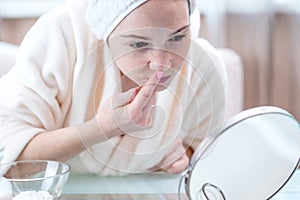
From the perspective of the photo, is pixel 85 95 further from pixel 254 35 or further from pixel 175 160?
pixel 254 35

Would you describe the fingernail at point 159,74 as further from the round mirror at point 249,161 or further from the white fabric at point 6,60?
the white fabric at point 6,60

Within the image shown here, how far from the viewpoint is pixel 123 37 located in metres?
0.89

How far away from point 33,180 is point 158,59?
247 millimetres

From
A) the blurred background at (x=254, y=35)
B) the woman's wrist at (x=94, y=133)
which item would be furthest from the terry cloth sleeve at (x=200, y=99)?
the blurred background at (x=254, y=35)

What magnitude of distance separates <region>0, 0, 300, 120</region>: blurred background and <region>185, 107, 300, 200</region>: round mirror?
92cm

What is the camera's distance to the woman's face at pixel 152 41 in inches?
33.8

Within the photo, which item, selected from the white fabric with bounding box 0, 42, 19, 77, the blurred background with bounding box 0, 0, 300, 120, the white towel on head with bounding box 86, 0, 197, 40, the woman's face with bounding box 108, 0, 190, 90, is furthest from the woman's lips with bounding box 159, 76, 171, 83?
the blurred background with bounding box 0, 0, 300, 120

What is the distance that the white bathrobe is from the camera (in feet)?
3.02

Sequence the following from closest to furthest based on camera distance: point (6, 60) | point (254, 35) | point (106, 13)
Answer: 1. point (106, 13)
2. point (6, 60)
3. point (254, 35)

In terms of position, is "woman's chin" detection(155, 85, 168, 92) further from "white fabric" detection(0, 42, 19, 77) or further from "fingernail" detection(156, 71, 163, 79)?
"white fabric" detection(0, 42, 19, 77)

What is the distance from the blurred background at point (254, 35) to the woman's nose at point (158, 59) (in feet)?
2.97

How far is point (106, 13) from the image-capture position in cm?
91

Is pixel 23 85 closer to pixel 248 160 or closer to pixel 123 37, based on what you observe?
pixel 123 37

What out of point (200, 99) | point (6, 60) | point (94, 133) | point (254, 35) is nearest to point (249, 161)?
point (200, 99)
